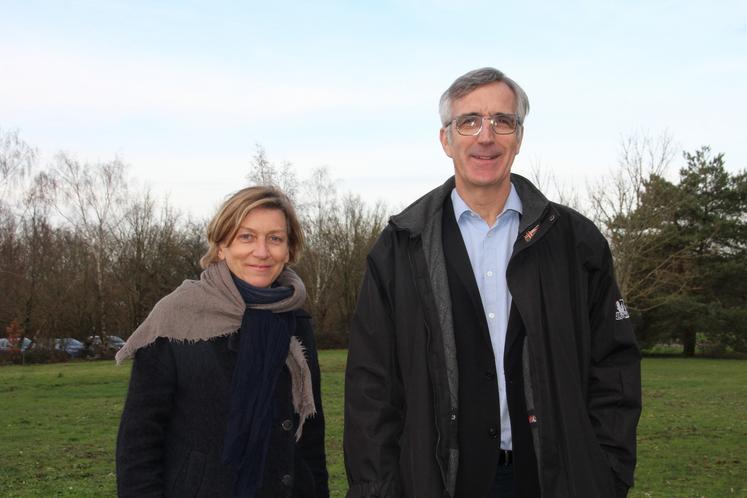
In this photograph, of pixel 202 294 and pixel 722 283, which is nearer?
pixel 202 294

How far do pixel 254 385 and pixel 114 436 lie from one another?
33.9ft

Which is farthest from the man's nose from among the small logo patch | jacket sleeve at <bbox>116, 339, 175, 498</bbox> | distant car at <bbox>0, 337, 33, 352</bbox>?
distant car at <bbox>0, 337, 33, 352</bbox>

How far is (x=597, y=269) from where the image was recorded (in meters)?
2.99

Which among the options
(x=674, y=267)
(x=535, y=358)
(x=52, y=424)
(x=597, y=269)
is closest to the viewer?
(x=535, y=358)

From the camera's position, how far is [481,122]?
9.93ft

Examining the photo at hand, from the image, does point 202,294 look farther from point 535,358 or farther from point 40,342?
point 40,342

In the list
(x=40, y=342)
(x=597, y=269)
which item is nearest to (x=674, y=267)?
(x=40, y=342)

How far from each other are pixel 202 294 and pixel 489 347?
1182 millimetres

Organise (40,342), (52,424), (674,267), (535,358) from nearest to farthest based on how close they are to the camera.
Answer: (535,358), (52,424), (40,342), (674,267)

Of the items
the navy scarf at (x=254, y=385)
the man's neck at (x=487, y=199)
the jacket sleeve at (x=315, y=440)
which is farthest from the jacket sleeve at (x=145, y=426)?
the man's neck at (x=487, y=199)

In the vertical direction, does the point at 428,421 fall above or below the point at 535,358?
below

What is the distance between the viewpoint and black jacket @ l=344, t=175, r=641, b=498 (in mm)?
2754

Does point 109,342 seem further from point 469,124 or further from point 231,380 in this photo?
point 469,124

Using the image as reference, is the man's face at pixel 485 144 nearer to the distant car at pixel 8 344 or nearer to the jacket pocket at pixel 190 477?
the jacket pocket at pixel 190 477
